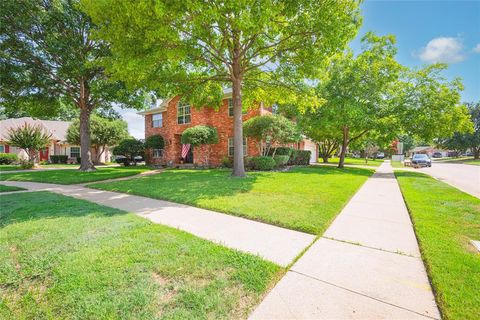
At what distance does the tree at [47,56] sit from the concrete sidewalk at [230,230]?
32.5 feet

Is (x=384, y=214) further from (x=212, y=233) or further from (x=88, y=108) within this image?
(x=88, y=108)

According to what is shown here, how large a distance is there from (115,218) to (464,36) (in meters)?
14.5

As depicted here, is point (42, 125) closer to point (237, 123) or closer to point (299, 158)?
point (237, 123)

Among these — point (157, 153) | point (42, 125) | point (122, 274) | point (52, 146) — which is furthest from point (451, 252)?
point (42, 125)

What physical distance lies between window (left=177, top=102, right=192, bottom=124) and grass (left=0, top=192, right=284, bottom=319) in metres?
17.4

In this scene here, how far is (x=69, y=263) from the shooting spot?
9.41 ft

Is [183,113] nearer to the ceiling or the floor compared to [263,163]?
nearer to the ceiling

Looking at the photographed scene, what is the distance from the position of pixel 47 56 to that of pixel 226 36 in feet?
37.1

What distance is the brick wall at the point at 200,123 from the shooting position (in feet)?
60.7

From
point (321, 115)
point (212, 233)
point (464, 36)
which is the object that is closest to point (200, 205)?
point (212, 233)

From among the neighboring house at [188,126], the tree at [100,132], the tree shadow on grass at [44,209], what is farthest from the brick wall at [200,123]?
the tree shadow on grass at [44,209]

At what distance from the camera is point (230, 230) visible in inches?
164

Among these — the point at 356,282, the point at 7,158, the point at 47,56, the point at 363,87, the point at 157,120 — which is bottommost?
the point at 356,282

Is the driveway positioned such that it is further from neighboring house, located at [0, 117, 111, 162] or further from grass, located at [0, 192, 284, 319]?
neighboring house, located at [0, 117, 111, 162]
